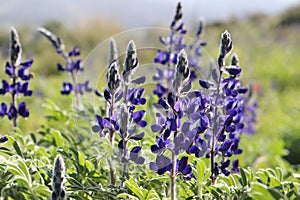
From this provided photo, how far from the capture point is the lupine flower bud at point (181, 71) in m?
1.80

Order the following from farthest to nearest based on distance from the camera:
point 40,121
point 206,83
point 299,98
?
point 299,98 < point 40,121 < point 206,83

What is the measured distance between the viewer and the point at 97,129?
2076 millimetres

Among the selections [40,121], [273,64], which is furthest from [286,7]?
[40,121]

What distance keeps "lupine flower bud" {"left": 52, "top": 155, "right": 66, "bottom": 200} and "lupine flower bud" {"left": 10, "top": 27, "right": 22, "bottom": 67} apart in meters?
1.17

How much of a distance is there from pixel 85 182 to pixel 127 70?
52 centimetres

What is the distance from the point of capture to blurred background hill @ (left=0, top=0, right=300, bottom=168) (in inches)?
201

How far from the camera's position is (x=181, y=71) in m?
1.81

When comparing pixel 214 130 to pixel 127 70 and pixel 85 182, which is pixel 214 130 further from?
pixel 85 182

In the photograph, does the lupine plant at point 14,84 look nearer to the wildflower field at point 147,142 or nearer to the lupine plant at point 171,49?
the wildflower field at point 147,142

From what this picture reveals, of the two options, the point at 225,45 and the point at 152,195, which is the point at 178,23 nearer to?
the point at 225,45

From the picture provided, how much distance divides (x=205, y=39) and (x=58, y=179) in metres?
13.2

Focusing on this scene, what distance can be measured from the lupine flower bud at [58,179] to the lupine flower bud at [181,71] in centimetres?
53

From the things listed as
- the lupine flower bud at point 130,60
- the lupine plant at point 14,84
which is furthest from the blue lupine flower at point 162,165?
the lupine plant at point 14,84

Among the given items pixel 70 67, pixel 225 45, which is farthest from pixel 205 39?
pixel 225 45
